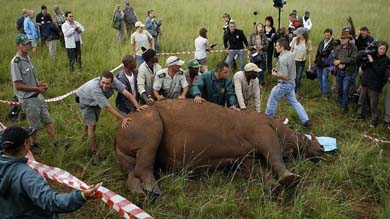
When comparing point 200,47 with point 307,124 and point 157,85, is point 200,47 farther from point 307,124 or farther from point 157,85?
point 157,85

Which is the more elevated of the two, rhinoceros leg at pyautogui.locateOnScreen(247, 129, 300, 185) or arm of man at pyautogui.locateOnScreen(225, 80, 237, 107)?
arm of man at pyautogui.locateOnScreen(225, 80, 237, 107)

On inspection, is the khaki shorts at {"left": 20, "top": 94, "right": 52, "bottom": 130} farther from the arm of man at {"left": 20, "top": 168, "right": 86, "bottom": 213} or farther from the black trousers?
the black trousers

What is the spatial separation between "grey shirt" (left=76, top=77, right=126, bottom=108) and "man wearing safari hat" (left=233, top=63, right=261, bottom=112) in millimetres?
1674

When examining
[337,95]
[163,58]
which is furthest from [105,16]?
[337,95]

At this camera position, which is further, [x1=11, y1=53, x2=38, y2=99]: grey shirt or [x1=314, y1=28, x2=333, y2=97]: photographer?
[x1=314, y1=28, x2=333, y2=97]: photographer

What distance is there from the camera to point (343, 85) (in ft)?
26.1

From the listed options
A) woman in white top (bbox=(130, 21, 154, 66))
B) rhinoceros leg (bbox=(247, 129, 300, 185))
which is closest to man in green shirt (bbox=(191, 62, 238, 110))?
rhinoceros leg (bbox=(247, 129, 300, 185))

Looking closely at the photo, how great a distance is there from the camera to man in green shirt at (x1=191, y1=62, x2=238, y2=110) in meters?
5.98

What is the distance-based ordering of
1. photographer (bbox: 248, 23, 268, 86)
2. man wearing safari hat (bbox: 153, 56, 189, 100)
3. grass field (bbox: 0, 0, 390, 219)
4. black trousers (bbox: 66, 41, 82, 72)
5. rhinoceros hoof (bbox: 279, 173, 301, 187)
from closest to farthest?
grass field (bbox: 0, 0, 390, 219)
rhinoceros hoof (bbox: 279, 173, 301, 187)
man wearing safari hat (bbox: 153, 56, 189, 100)
photographer (bbox: 248, 23, 268, 86)
black trousers (bbox: 66, 41, 82, 72)

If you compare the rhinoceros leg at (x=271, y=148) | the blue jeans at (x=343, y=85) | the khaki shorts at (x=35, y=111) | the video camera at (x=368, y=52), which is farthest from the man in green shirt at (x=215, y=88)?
the blue jeans at (x=343, y=85)

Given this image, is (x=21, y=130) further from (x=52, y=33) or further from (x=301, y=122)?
(x=52, y=33)

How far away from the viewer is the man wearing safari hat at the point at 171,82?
610cm

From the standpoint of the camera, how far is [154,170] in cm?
532

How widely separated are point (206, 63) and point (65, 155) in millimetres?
4921
